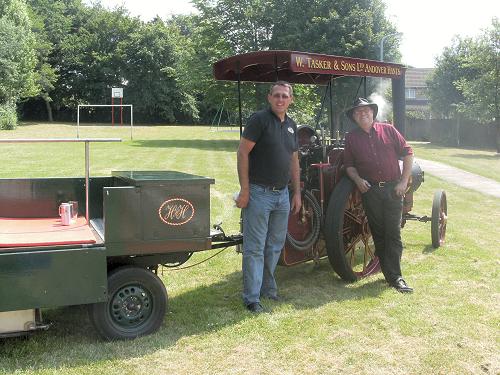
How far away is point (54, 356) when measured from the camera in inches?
144

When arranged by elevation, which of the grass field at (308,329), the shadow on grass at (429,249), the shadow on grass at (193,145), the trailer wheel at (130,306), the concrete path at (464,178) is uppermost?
the shadow on grass at (193,145)

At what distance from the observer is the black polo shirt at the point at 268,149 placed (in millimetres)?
4391

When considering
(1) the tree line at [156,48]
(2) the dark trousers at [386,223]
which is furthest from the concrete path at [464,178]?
(2) the dark trousers at [386,223]

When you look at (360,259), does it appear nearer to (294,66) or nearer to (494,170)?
(294,66)

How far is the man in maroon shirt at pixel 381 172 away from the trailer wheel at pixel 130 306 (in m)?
2.18

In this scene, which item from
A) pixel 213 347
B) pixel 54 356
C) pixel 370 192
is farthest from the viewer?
pixel 370 192

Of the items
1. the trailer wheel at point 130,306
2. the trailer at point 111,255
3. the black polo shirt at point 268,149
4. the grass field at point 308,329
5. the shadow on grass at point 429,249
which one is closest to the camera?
the trailer at point 111,255

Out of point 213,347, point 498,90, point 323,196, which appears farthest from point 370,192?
point 498,90

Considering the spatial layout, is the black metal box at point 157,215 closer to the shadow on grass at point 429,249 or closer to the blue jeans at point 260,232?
the blue jeans at point 260,232

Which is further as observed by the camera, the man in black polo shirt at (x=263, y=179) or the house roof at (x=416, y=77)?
the house roof at (x=416, y=77)

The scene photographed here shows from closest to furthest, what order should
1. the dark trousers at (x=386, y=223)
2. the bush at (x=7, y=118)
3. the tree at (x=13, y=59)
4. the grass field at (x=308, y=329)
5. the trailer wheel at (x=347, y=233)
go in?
the grass field at (x=308, y=329), the trailer wheel at (x=347, y=233), the dark trousers at (x=386, y=223), the bush at (x=7, y=118), the tree at (x=13, y=59)

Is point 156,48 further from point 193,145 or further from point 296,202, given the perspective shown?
point 296,202

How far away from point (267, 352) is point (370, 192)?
2054 mm

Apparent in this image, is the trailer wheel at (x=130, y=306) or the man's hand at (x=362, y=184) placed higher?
the man's hand at (x=362, y=184)
